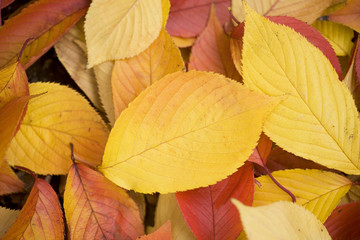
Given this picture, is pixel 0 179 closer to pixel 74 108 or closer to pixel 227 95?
pixel 74 108

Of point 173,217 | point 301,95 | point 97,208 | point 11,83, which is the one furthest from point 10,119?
point 301,95

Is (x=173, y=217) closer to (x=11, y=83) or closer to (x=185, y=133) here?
(x=185, y=133)

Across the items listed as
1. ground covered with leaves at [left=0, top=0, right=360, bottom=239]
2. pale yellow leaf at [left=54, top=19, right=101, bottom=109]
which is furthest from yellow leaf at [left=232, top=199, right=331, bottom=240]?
pale yellow leaf at [left=54, top=19, right=101, bottom=109]

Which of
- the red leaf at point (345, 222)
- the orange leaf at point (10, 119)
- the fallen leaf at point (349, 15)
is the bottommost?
the red leaf at point (345, 222)

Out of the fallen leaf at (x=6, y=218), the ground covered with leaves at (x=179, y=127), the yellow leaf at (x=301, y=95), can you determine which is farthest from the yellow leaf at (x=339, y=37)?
the fallen leaf at (x=6, y=218)

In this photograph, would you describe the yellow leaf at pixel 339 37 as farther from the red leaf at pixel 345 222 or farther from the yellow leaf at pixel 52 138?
the yellow leaf at pixel 52 138

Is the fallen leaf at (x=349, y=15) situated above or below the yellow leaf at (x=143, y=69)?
above

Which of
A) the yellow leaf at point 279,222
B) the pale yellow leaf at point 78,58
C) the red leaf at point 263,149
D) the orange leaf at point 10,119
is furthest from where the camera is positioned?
the pale yellow leaf at point 78,58
